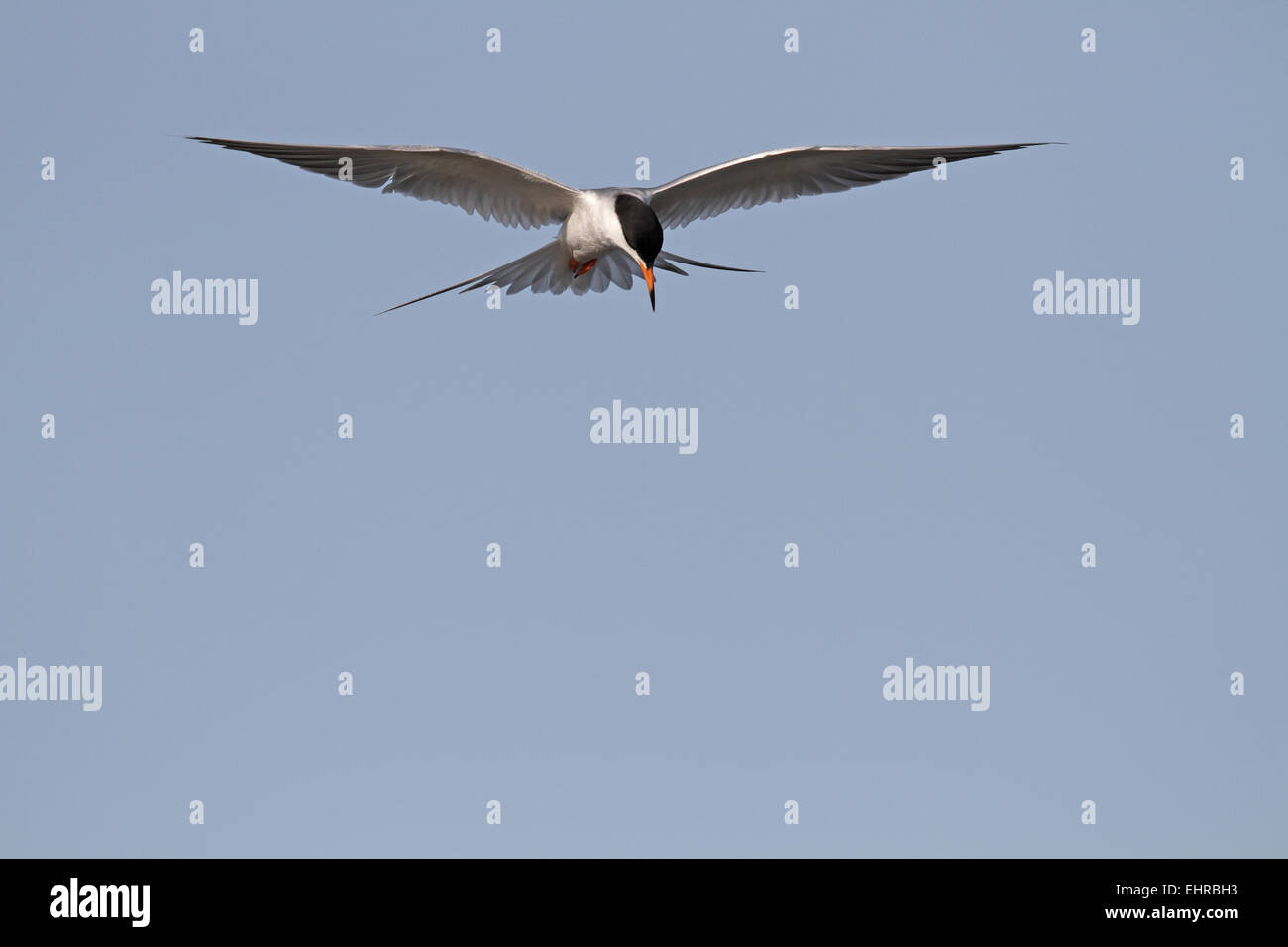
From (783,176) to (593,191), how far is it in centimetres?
139

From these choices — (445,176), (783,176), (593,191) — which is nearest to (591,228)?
(593,191)

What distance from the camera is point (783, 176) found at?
31.7ft

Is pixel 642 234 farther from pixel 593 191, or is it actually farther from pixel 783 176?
pixel 783 176

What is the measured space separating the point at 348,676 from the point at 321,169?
5.20 m

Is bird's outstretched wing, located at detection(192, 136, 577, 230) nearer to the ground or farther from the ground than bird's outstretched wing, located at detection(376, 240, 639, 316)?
farther from the ground

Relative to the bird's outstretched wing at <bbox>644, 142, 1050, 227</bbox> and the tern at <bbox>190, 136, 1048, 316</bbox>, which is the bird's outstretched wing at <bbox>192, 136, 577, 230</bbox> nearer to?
the tern at <bbox>190, 136, 1048, 316</bbox>

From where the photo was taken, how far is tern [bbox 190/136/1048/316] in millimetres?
8516

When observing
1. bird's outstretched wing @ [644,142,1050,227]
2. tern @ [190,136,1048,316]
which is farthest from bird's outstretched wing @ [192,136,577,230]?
bird's outstretched wing @ [644,142,1050,227]

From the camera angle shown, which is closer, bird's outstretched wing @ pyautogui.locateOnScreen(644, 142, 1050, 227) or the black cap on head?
the black cap on head

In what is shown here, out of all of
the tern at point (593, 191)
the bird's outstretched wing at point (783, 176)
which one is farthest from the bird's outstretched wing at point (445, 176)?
the bird's outstretched wing at point (783, 176)

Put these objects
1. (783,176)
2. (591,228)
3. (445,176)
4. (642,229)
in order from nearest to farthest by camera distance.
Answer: (642,229) < (591,228) < (445,176) < (783,176)

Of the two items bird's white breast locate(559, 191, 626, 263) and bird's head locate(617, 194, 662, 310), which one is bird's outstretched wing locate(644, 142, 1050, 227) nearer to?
bird's white breast locate(559, 191, 626, 263)
